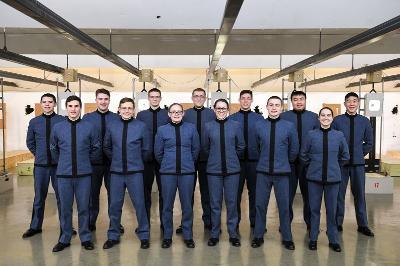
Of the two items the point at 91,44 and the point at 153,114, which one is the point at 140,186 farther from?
the point at 91,44

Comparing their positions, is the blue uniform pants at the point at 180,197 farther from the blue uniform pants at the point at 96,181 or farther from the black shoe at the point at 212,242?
the blue uniform pants at the point at 96,181

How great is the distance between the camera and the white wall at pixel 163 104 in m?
13.4

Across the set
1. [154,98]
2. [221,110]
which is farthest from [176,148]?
[154,98]

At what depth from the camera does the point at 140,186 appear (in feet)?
13.3

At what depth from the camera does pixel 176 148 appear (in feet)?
13.3

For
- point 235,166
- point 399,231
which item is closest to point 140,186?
point 235,166

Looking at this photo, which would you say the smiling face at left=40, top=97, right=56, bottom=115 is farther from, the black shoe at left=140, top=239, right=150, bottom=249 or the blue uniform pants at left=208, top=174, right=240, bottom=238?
the blue uniform pants at left=208, top=174, right=240, bottom=238

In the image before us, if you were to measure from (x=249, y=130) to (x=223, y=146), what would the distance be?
612 mm

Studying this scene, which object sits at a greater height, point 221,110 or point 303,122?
point 221,110

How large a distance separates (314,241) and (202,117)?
1.90 meters

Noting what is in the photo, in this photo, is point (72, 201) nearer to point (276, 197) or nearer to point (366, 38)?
point (276, 197)

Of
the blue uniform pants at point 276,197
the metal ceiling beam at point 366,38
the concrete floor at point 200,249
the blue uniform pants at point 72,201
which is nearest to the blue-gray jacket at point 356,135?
the metal ceiling beam at point 366,38

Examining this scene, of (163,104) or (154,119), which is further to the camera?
(163,104)

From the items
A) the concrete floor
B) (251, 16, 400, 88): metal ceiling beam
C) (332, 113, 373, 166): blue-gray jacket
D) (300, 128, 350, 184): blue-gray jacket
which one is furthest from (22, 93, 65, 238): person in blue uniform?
(332, 113, 373, 166): blue-gray jacket
